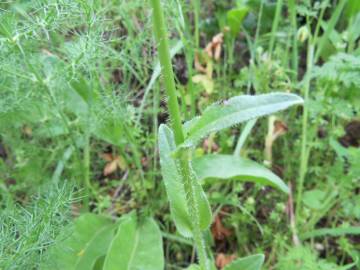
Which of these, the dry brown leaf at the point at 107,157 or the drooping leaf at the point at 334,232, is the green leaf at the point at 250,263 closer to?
the drooping leaf at the point at 334,232

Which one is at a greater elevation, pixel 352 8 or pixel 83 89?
pixel 352 8

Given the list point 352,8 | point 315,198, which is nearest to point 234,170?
point 315,198

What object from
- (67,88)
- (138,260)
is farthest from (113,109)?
(138,260)

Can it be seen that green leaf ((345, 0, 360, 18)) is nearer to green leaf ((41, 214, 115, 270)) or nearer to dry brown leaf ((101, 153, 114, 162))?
dry brown leaf ((101, 153, 114, 162))

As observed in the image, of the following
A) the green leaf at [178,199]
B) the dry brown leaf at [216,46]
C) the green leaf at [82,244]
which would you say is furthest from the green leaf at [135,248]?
the dry brown leaf at [216,46]

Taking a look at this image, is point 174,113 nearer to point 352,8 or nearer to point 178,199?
point 178,199

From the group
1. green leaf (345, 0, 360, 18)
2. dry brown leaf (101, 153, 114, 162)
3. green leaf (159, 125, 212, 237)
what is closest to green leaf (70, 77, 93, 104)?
dry brown leaf (101, 153, 114, 162)

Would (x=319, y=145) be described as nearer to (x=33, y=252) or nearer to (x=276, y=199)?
(x=276, y=199)
